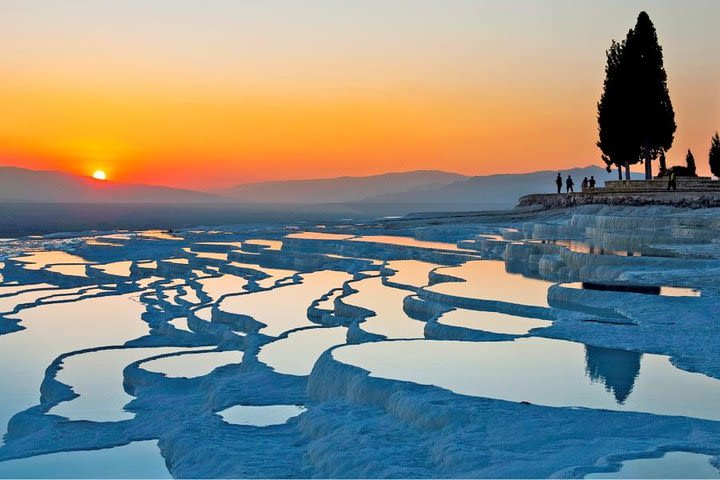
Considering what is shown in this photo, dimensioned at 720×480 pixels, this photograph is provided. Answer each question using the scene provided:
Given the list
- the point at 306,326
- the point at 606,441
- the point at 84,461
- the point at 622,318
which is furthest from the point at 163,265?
the point at 606,441

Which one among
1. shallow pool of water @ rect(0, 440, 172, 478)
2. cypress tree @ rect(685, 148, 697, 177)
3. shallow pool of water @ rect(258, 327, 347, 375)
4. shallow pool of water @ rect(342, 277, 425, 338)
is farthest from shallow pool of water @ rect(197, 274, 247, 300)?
cypress tree @ rect(685, 148, 697, 177)

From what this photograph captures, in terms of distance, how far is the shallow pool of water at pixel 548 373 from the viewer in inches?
359

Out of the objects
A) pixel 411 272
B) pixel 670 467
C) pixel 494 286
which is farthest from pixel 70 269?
pixel 670 467

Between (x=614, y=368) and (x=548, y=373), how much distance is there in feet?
2.86

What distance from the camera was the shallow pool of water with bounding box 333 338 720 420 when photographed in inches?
359

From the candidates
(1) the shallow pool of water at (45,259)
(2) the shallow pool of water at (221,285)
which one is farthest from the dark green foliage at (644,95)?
(1) the shallow pool of water at (45,259)

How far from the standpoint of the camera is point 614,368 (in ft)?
34.6

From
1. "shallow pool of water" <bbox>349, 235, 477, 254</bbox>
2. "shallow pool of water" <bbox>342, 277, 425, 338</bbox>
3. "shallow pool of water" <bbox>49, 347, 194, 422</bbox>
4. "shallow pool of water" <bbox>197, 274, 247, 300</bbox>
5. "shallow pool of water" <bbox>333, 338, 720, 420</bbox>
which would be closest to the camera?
"shallow pool of water" <bbox>333, 338, 720, 420</bbox>

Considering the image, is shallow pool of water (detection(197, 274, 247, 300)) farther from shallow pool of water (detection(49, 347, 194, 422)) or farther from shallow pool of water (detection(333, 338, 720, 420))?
shallow pool of water (detection(333, 338, 720, 420))

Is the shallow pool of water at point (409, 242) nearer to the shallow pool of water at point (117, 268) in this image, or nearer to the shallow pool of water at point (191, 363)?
the shallow pool of water at point (117, 268)

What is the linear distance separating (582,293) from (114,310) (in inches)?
379

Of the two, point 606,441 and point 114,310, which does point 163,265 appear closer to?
point 114,310

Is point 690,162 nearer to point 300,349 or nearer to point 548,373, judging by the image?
point 300,349

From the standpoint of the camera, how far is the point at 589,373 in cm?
1028
